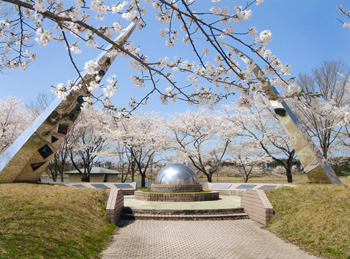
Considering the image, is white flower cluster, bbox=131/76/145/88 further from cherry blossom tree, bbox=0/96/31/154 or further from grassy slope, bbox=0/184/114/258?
cherry blossom tree, bbox=0/96/31/154

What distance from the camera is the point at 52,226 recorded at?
573cm

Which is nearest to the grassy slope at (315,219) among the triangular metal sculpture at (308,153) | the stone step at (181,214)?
the stone step at (181,214)

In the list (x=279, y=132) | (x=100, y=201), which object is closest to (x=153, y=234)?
(x=100, y=201)

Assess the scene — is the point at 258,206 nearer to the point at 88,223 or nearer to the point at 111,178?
the point at 88,223

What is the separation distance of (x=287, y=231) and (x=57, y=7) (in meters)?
7.65

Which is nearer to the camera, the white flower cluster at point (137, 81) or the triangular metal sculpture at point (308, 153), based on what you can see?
the white flower cluster at point (137, 81)

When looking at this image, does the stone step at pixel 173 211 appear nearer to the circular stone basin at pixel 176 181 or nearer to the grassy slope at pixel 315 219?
the grassy slope at pixel 315 219

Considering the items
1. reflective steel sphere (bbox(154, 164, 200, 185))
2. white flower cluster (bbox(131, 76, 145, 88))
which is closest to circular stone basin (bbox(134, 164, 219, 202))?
reflective steel sphere (bbox(154, 164, 200, 185))

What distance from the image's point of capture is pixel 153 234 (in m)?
7.24

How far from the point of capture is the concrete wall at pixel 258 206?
841 centimetres

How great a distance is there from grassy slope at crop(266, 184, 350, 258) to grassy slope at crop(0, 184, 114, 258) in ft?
16.5

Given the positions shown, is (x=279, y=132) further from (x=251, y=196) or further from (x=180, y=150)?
(x=251, y=196)

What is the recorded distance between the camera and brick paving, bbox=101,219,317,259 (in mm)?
5617

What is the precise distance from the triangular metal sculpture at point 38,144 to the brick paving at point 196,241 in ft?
21.4
